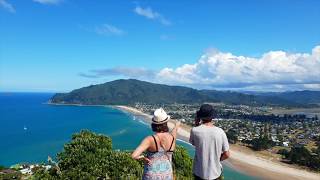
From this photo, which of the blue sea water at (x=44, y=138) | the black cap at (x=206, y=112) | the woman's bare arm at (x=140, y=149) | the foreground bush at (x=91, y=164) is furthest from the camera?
the blue sea water at (x=44, y=138)

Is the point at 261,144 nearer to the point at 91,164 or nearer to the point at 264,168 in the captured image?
the point at 264,168

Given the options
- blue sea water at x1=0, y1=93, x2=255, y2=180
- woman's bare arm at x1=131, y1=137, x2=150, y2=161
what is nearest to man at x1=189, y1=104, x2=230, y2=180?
woman's bare arm at x1=131, y1=137, x2=150, y2=161

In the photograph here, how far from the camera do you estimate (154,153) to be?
5594 millimetres

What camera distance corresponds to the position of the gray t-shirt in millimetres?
6043

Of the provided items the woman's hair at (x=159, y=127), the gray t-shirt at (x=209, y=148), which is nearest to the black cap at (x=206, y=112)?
the gray t-shirt at (x=209, y=148)

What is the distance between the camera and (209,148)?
19.9 ft

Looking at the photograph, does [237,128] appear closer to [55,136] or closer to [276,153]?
[276,153]

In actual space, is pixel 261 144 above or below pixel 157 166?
below

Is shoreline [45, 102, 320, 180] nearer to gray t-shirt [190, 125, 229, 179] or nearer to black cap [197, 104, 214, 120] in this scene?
gray t-shirt [190, 125, 229, 179]

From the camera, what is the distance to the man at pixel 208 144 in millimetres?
6031

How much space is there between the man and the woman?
563 millimetres

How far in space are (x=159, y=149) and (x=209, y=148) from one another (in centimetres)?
87

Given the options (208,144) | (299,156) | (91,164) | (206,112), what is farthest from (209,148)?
(299,156)

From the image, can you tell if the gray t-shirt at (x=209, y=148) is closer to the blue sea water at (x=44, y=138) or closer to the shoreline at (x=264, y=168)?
the blue sea water at (x=44, y=138)
